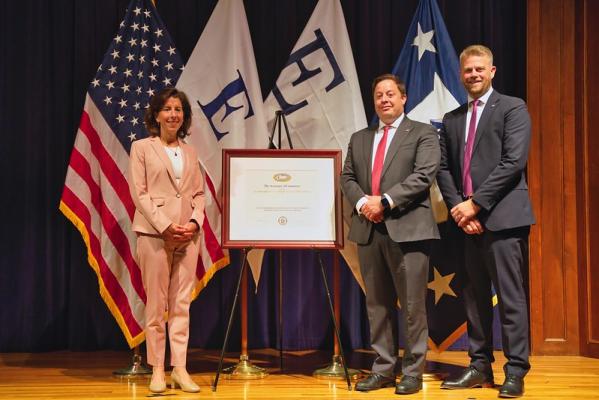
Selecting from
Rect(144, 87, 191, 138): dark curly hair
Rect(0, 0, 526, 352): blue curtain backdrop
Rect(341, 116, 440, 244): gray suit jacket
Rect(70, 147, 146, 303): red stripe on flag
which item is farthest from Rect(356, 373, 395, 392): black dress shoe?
Rect(144, 87, 191, 138): dark curly hair

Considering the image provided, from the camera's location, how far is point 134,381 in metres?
4.08

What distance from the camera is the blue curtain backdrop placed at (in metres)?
5.05

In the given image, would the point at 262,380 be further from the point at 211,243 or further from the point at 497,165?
the point at 497,165

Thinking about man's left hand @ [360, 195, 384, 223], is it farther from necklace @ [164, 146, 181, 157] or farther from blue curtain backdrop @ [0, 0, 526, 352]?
blue curtain backdrop @ [0, 0, 526, 352]

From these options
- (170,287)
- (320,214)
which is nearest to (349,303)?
(320,214)

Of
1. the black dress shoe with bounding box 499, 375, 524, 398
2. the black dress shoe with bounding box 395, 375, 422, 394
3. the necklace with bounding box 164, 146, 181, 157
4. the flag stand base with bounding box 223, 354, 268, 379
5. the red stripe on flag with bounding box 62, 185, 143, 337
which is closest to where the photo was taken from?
the black dress shoe with bounding box 499, 375, 524, 398

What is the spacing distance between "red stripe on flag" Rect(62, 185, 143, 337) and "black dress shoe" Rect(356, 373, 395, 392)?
1.49 m

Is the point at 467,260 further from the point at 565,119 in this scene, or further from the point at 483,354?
the point at 565,119

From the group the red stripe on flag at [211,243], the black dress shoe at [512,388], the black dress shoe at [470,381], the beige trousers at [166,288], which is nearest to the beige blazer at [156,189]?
the beige trousers at [166,288]

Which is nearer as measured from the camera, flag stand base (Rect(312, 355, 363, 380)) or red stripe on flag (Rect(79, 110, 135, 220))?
flag stand base (Rect(312, 355, 363, 380))

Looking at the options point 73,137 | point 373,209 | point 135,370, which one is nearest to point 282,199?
point 373,209

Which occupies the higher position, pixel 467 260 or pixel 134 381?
pixel 467 260

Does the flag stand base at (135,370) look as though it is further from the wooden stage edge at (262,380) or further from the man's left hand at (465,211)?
the man's left hand at (465,211)

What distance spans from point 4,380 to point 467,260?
2799mm
